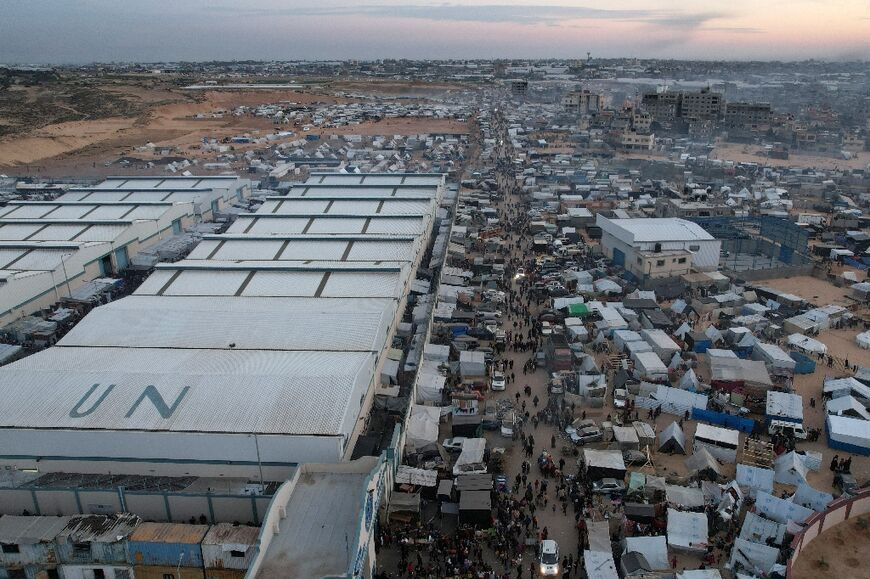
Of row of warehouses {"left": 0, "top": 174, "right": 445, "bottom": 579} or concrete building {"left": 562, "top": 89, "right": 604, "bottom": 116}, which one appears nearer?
row of warehouses {"left": 0, "top": 174, "right": 445, "bottom": 579}

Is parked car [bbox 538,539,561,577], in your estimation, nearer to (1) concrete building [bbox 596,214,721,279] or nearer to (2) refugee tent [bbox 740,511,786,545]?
(2) refugee tent [bbox 740,511,786,545]

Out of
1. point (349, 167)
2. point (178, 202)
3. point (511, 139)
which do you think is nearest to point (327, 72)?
point (511, 139)

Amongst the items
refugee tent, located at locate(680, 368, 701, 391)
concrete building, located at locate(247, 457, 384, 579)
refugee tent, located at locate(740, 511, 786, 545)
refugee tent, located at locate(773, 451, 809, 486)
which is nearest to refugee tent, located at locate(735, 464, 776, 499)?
refugee tent, located at locate(773, 451, 809, 486)

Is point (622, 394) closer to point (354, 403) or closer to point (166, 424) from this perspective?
point (354, 403)

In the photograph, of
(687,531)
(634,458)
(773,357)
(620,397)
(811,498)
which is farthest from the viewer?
(773,357)

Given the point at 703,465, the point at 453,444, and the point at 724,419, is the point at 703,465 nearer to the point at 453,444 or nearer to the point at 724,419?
the point at 724,419

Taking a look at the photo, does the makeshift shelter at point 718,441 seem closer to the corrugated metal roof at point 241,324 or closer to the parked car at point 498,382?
the parked car at point 498,382

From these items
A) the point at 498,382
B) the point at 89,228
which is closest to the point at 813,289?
the point at 498,382
